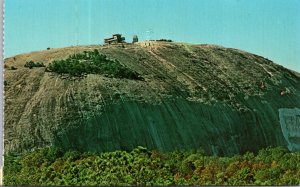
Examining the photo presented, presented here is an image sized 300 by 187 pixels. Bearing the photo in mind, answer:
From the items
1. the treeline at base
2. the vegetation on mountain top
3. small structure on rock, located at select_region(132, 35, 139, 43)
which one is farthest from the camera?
the vegetation on mountain top

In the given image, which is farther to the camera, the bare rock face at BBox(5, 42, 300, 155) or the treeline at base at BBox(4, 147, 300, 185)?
the bare rock face at BBox(5, 42, 300, 155)

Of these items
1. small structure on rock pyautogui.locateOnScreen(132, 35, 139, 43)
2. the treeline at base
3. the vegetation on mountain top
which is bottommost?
the treeline at base

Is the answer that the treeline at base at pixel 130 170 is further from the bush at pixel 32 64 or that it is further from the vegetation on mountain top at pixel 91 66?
the bush at pixel 32 64

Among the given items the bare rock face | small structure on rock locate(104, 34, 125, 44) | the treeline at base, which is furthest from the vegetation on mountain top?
the treeline at base

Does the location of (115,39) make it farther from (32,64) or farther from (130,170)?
(130,170)

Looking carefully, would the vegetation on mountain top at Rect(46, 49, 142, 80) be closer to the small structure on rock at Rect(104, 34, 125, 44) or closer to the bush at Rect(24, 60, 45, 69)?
the bush at Rect(24, 60, 45, 69)

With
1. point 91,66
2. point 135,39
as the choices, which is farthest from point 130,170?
point 135,39

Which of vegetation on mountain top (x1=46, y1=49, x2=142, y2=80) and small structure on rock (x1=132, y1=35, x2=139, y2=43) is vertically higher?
small structure on rock (x1=132, y1=35, x2=139, y2=43)
